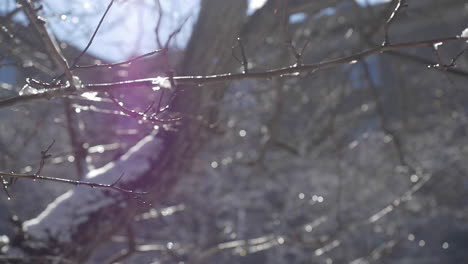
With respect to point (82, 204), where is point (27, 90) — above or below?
below

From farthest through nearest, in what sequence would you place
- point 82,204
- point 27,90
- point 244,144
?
point 244,144 < point 82,204 < point 27,90

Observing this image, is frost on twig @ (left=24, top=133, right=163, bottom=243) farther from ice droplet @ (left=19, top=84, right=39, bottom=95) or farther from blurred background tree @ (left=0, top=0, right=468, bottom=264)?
ice droplet @ (left=19, top=84, right=39, bottom=95)

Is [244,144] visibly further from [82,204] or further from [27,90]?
[27,90]

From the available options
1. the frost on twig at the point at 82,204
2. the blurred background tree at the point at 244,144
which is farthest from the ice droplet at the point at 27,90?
the frost on twig at the point at 82,204

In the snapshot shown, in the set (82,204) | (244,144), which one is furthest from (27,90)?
(244,144)

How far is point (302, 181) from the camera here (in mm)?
6871

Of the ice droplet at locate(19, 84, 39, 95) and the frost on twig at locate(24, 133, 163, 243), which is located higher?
the frost on twig at locate(24, 133, 163, 243)

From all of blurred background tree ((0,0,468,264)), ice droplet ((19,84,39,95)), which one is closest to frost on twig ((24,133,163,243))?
blurred background tree ((0,0,468,264))

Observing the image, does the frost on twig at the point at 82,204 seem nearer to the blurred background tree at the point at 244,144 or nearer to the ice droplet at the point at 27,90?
the blurred background tree at the point at 244,144

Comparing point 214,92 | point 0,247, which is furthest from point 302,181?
point 0,247

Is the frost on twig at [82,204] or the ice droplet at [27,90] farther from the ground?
the frost on twig at [82,204]

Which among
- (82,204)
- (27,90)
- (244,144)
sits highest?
(244,144)

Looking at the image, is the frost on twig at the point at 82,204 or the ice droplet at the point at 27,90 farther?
the frost on twig at the point at 82,204

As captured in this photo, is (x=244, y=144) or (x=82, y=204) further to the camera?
(x=244, y=144)
